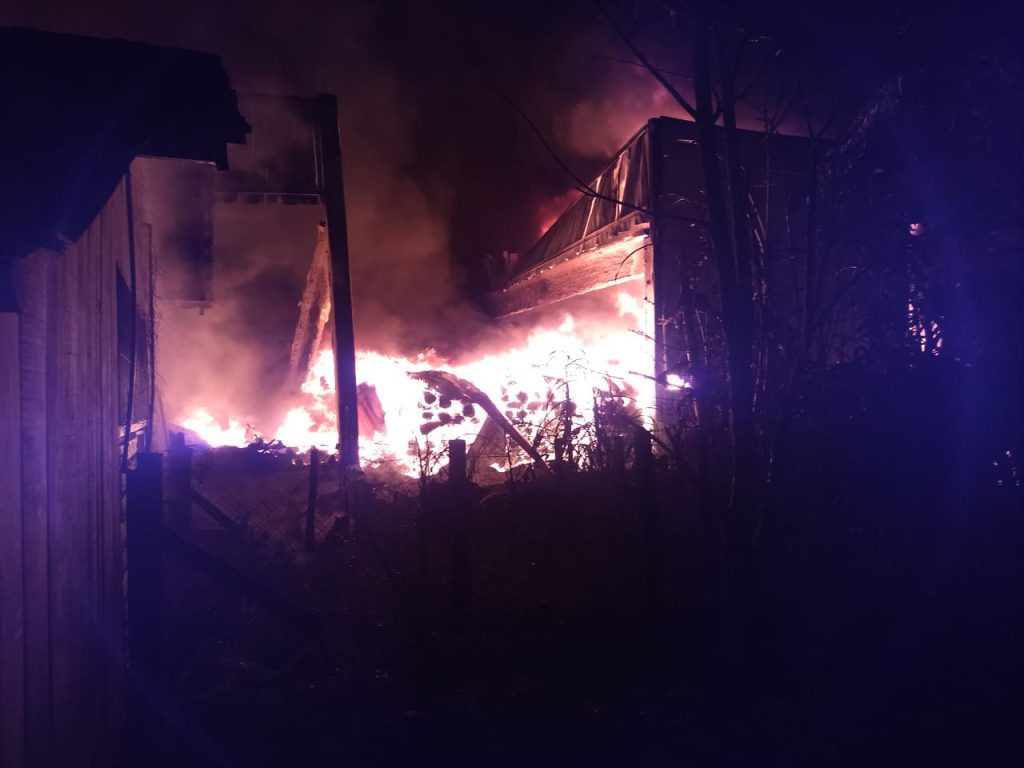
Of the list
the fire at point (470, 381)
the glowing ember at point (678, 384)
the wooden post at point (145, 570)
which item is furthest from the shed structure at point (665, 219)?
the wooden post at point (145, 570)

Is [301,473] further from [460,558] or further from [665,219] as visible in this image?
[665,219]

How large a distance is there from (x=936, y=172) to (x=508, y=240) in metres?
13.9

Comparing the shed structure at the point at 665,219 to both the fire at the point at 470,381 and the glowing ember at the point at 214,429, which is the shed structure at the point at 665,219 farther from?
the glowing ember at the point at 214,429

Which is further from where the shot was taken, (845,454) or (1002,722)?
(845,454)

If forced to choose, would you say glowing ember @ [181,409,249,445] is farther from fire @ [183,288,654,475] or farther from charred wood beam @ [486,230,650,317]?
charred wood beam @ [486,230,650,317]

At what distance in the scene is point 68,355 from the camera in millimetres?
3389

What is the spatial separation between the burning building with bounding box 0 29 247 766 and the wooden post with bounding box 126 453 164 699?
0.35ft

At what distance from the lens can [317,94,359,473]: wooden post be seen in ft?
36.0

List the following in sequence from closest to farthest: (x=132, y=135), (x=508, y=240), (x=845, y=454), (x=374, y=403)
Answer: (x=132, y=135) → (x=845, y=454) → (x=374, y=403) → (x=508, y=240)

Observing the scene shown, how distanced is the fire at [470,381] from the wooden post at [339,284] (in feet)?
2.22

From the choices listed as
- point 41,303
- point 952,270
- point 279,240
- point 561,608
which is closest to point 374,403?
point 279,240

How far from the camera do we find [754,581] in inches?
189

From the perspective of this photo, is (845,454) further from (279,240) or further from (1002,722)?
(279,240)

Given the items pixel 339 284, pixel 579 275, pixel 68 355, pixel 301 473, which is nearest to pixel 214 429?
pixel 301 473
